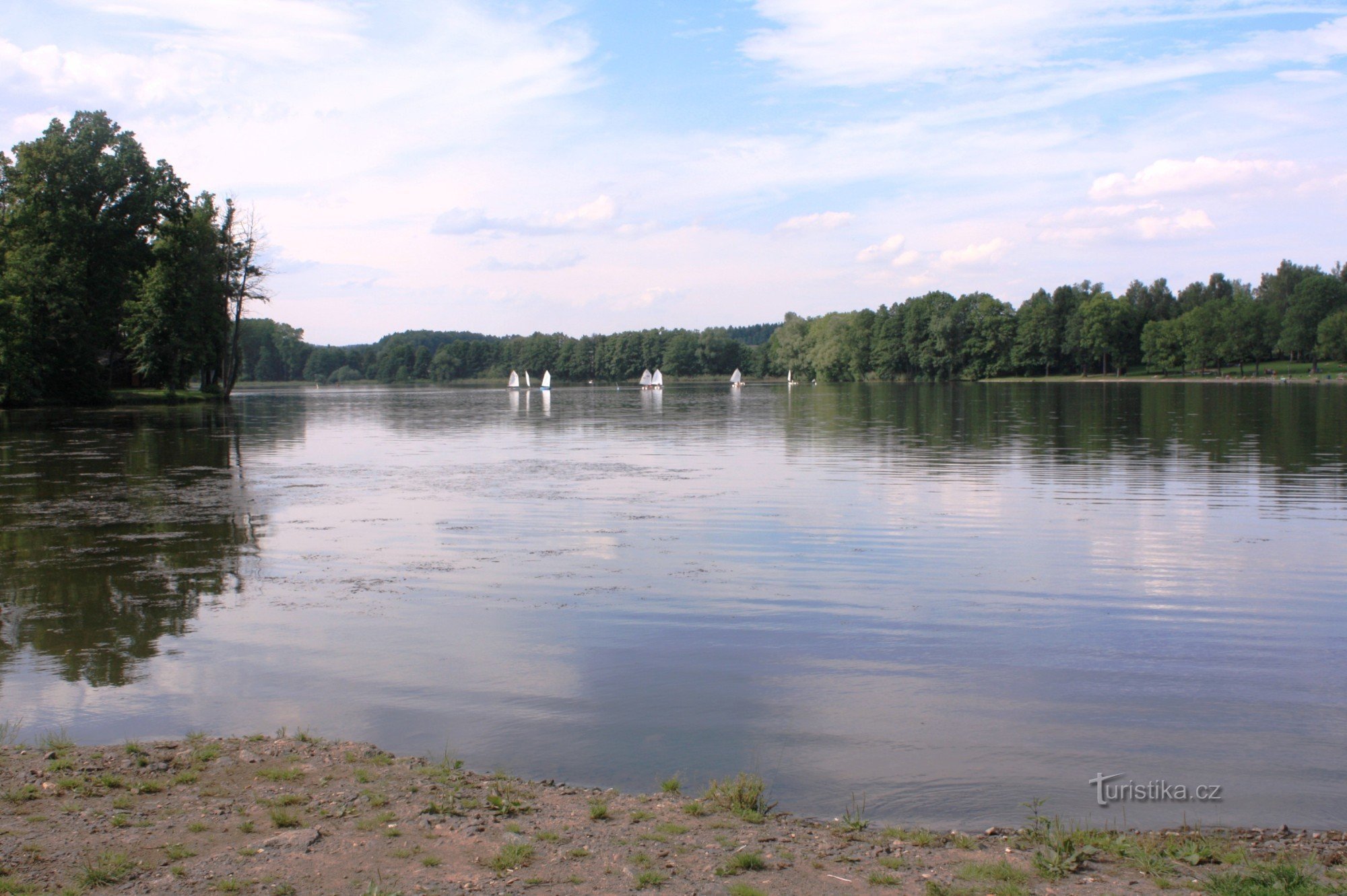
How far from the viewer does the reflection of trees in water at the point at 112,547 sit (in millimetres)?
9750

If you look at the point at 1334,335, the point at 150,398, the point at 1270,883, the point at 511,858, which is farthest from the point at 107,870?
the point at 1334,335

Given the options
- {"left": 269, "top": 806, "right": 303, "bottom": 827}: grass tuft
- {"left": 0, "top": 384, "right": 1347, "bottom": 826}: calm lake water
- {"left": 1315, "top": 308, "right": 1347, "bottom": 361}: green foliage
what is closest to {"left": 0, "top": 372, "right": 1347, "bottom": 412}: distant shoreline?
{"left": 1315, "top": 308, "right": 1347, "bottom": 361}: green foliage

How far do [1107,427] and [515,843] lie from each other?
3907 cm

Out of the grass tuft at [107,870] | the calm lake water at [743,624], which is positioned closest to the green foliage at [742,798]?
the calm lake water at [743,624]

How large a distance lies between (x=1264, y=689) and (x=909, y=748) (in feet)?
11.5

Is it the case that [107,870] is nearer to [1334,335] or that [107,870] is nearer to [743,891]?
A: [743,891]

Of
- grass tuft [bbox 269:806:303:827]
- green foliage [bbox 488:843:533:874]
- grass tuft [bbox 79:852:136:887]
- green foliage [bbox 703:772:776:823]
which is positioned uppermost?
grass tuft [bbox 79:852:136:887]

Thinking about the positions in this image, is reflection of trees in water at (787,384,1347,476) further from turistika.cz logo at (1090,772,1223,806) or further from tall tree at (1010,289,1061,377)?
tall tree at (1010,289,1061,377)

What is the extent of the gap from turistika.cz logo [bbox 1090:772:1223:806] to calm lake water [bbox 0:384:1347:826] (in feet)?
0.27

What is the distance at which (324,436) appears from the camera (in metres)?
40.1

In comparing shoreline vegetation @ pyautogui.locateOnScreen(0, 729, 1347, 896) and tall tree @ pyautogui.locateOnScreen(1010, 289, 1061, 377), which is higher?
tall tree @ pyautogui.locateOnScreen(1010, 289, 1061, 377)

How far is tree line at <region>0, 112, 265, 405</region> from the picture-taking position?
57844 mm

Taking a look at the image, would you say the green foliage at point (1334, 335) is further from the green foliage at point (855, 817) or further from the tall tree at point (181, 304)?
the green foliage at point (855, 817)

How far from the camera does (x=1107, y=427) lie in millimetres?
39531
